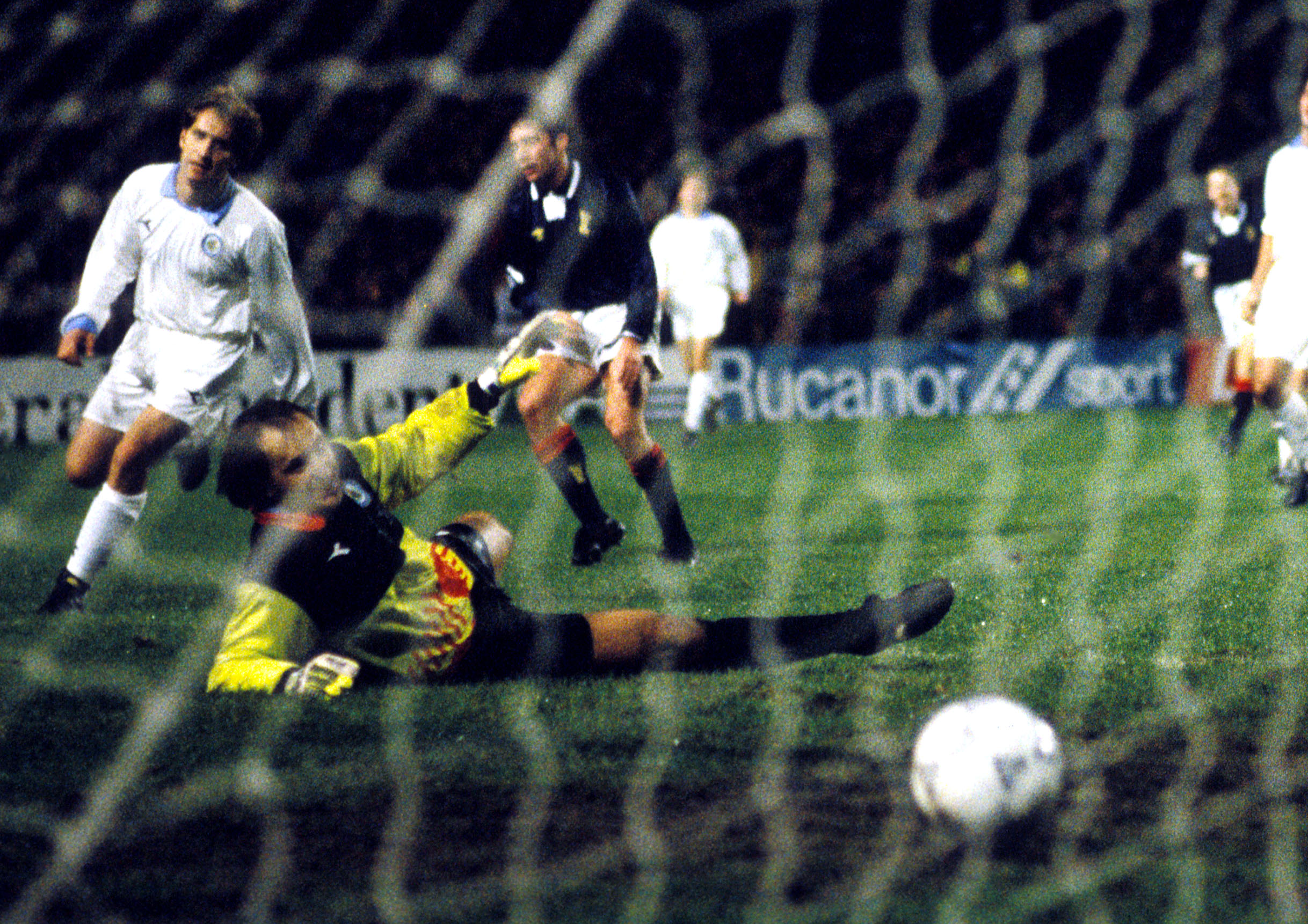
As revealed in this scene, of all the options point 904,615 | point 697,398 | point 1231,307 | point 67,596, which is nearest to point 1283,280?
point 904,615

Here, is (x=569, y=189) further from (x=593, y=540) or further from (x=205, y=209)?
(x=205, y=209)

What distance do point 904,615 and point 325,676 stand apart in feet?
4.36

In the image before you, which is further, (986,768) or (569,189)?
Answer: (569,189)

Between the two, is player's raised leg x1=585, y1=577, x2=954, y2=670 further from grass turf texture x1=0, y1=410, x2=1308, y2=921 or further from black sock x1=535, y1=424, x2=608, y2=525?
black sock x1=535, y1=424, x2=608, y2=525

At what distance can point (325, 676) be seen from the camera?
128 inches

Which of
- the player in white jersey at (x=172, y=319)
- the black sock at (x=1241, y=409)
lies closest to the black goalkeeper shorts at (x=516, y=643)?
the player in white jersey at (x=172, y=319)

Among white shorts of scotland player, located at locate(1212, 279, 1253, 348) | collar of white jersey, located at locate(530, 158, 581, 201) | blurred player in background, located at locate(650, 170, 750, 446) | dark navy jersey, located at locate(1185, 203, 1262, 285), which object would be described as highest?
blurred player in background, located at locate(650, 170, 750, 446)

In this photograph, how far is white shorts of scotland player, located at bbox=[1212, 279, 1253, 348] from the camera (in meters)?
10.5

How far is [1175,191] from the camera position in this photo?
1692cm

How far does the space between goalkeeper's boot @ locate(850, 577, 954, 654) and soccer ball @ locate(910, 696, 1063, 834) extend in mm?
1009

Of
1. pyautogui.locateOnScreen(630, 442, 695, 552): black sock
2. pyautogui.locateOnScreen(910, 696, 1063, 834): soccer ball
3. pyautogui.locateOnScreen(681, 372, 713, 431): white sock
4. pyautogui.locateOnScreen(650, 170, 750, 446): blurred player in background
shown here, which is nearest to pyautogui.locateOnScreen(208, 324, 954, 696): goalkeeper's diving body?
pyautogui.locateOnScreen(910, 696, 1063, 834): soccer ball

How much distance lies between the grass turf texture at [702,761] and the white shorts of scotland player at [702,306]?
579 cm

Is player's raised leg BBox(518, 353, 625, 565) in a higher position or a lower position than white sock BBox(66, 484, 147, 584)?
higher

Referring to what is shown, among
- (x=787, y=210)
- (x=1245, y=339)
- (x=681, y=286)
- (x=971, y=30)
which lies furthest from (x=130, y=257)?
(x=787, y=210)
